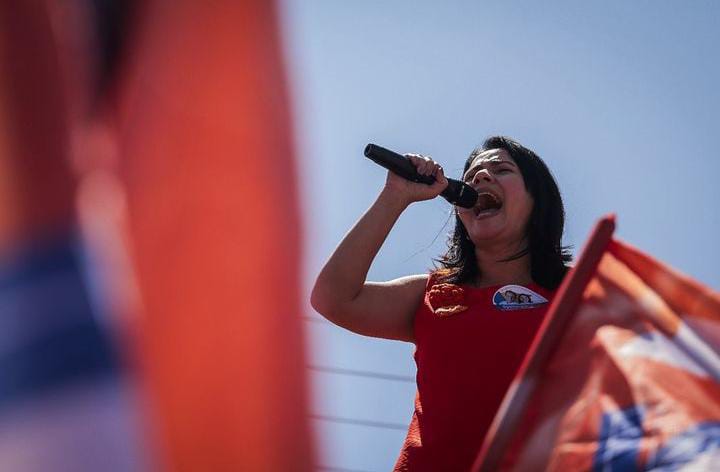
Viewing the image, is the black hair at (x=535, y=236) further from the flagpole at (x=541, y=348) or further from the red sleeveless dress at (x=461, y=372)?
the flagpole at (x=541, y=348)

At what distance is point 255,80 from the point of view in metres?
0.74

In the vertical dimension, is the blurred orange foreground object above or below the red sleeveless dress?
above

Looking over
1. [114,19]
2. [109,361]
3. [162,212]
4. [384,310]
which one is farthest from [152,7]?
[384,310]

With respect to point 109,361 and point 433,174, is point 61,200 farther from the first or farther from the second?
point 433,174

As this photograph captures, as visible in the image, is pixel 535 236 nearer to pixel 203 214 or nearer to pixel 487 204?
pixel 487 204

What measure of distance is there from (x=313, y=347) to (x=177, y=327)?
0.41 feet

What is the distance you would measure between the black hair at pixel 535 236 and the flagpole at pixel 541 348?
824mm

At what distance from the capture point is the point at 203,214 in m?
0.73

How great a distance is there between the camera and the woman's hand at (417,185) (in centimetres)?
277

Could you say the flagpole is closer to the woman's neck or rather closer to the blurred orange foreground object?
the woman's neck

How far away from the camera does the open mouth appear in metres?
2.97

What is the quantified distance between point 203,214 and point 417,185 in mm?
2079

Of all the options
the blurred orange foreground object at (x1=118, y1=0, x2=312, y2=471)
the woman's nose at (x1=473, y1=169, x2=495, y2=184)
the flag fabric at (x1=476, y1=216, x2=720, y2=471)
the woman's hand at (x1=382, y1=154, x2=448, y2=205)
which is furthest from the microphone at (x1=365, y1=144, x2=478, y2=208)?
the blurred orange foreground object at (x1=118, y1=0, x2=312, y2=471)

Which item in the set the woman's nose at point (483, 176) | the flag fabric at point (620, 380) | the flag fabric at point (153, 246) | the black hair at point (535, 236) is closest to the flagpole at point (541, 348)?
the flag fabric at point (620, 380)
